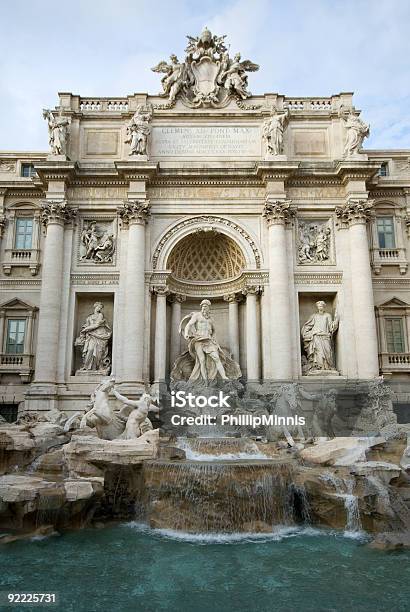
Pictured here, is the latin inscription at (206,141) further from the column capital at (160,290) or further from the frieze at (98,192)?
the column capital at (160,290)

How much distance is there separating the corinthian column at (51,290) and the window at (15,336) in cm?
178

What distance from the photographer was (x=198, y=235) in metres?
20.6

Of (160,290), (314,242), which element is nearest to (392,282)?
(314,242)

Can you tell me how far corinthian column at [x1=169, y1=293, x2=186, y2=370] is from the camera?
2027cm

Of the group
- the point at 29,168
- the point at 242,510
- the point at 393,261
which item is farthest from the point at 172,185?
the point at 242,510

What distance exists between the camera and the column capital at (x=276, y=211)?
65.2 ft

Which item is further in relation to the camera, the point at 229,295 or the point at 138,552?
the point at 229,295

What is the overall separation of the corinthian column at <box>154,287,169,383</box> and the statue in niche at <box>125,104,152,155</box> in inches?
229

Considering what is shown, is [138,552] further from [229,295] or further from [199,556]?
[229,295]

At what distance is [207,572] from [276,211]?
47.4ft

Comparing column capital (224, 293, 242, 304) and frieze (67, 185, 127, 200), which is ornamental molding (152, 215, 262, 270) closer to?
column capital (224, 293, 242, 304)

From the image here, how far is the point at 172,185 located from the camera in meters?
20.6

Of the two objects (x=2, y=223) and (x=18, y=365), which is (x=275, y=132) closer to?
(x=2, y=223)

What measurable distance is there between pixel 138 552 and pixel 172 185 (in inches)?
587
